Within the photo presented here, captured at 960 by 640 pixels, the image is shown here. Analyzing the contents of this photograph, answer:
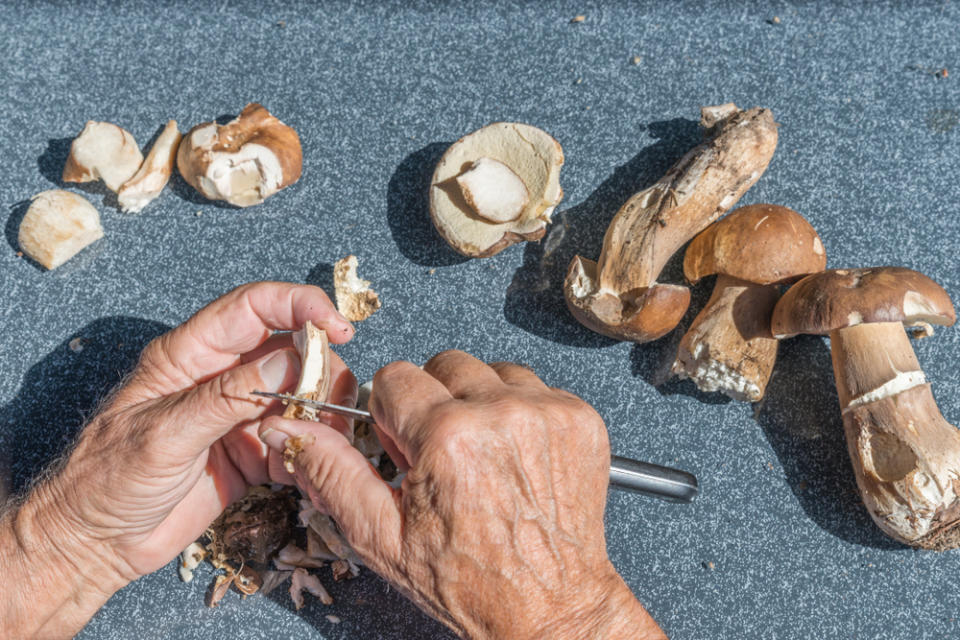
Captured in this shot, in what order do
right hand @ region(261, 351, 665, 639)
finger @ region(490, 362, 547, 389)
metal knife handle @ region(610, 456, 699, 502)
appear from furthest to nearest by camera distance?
metal knife handle @ region(610, 456, 699, 502) → finger @ region(490, 362, 547, 389) → right hand @ region(261, 351, 665, 639)

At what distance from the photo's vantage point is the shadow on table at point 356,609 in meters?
1.13

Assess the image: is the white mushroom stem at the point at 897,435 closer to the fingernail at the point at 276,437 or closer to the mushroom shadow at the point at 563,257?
the mushroom shadow at the point at 563,257

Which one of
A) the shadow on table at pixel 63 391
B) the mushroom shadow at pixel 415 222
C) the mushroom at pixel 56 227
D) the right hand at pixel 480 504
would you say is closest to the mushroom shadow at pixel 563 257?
the mushroom shadow at pixel 415 222

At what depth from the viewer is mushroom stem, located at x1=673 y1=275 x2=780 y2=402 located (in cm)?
107

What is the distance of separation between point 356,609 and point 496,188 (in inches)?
28.8

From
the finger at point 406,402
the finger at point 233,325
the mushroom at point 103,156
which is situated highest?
the mushroom at point 103,156

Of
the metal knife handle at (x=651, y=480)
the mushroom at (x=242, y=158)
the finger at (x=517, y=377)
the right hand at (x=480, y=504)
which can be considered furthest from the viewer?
the mushroom at (x=242, y=158)

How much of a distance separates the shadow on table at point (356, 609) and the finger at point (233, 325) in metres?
0.41

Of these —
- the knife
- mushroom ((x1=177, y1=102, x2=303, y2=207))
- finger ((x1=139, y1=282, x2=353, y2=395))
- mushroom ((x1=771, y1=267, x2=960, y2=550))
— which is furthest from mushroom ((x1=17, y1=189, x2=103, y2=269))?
mushroom ((x1=771, y1=267, x2=960, y2=550))

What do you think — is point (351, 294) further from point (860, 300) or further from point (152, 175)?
point (860, 300)

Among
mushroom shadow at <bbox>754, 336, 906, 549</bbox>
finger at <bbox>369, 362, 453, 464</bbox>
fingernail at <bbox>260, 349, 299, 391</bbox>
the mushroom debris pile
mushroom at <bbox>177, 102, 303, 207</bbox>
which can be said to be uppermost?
mushroom at <bbox>177, 102, 303, 207</bbox>

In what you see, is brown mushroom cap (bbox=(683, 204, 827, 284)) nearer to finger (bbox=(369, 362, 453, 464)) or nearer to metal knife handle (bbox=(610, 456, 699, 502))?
metal knife handle (bbox=(610, 456, 699, 502))

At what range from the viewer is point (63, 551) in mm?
972

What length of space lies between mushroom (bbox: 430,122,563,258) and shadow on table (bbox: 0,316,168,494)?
→ 1.80ft
